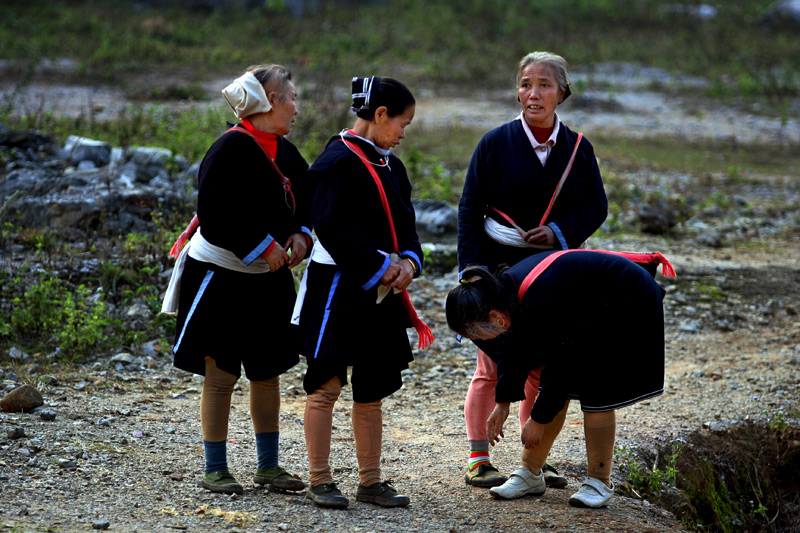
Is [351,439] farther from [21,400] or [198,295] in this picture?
[21,400]

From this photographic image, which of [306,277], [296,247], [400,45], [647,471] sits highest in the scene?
[400,45]

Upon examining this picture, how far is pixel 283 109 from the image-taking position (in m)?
3.35

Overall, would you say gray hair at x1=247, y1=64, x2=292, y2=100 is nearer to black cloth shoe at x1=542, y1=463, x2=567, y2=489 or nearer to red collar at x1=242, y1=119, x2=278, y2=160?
red collar at x1=242, y1=119, x2=278, y2=160

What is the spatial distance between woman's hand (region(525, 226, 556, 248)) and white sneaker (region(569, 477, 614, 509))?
1.03 meters

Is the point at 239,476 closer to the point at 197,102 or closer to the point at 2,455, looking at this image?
the point at 2,455

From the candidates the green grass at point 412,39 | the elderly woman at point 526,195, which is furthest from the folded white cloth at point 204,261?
the green grass at point 412,39

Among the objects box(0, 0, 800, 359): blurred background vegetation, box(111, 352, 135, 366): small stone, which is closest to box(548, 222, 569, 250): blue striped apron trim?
box(111, 352, 135, 366): small stone

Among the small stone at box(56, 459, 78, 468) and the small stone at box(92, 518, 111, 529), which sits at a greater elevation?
the small stone at box(92, 518, 111, 529)

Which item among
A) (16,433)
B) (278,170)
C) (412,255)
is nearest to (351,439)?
(412,255)

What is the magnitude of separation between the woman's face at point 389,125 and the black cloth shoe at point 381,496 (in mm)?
1405

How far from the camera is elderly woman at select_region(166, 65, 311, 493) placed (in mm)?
3270

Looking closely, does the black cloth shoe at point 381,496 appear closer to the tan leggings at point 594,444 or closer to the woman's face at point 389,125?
the tan leggings at point 594,444

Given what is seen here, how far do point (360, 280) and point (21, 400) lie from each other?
208 centimetres

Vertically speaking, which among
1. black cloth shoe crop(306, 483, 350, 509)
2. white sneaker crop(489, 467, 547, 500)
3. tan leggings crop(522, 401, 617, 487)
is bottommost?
white sneaker crop(489, 467, 547, 500)
